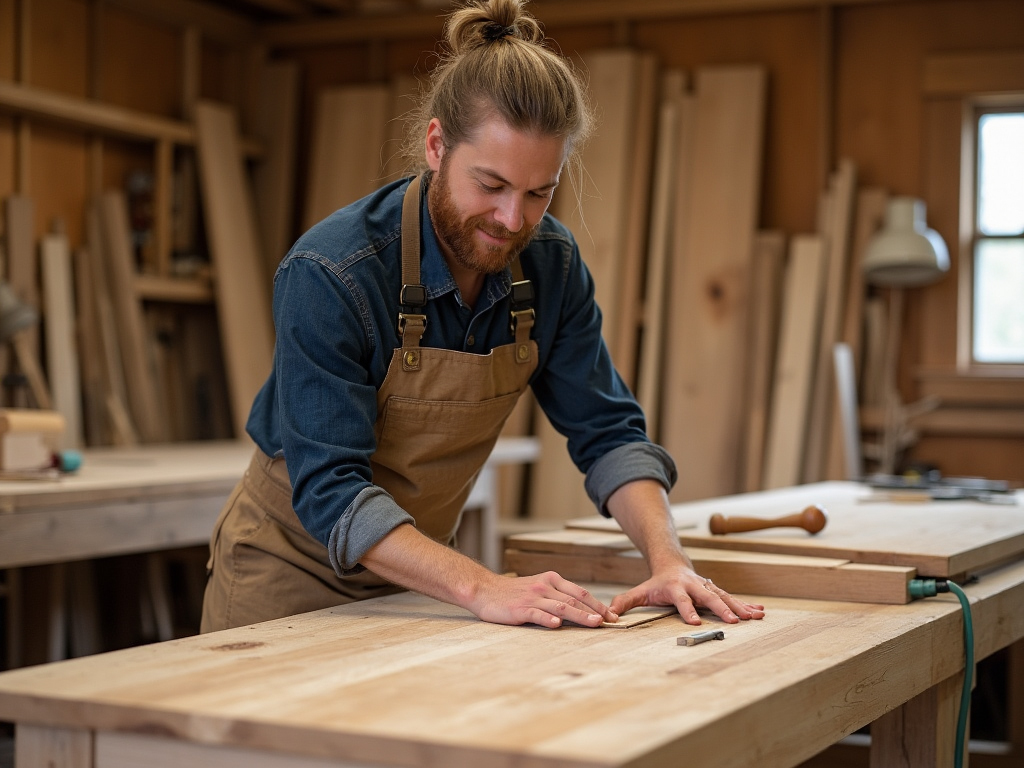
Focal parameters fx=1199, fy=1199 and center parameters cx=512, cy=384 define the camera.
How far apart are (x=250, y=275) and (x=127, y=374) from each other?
80 centimetres

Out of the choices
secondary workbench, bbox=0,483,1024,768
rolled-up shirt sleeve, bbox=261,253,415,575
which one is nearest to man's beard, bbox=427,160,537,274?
rolled-up shirt sleeve, bbox=261,253,415,575

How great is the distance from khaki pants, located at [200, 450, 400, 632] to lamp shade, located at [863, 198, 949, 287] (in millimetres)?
3225

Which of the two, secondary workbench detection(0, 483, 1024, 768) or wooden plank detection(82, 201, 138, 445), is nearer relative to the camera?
secondary workbench detection(0, 483, 1024, 768)

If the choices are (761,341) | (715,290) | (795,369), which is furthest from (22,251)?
(795,369)

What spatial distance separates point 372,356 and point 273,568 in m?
0.42

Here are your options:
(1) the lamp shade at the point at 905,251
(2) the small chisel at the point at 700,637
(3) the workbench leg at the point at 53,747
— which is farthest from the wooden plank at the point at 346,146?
(3) the workbench leg at the point at 53,747

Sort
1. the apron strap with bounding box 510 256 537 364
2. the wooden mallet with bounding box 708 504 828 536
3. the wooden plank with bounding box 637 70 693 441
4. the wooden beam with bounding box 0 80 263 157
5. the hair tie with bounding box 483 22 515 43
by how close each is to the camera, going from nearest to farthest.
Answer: the hair tie with bounding box 483 22 515 43 → the apron strap with bounding box 510 256 537 364 → the wooden mallet with bounding box 708 504 828 536 → the wooden beam with bounding box 0 80 263 157 → the wooden plank with bounding box 637 70 693 441

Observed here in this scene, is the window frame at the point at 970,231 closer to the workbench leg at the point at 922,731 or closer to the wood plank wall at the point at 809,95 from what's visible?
the wood plank wall at the point at 809,95

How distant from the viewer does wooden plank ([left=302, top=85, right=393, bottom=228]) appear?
231 inches

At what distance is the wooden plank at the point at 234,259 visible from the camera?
18.0 ft

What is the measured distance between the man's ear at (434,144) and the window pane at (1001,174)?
3.89 m

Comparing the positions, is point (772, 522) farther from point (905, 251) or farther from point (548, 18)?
point (548, 18)

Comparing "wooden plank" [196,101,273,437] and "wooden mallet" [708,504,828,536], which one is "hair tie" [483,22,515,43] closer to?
"wooden mallet" [708,504,828,536]

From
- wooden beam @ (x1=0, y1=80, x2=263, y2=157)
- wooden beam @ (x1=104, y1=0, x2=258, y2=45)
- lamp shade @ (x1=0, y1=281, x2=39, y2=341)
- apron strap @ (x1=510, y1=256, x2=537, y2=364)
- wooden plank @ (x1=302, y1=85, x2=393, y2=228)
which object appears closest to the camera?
apron strap @ (x1=510, y1=256, x2=537, y2=364)
